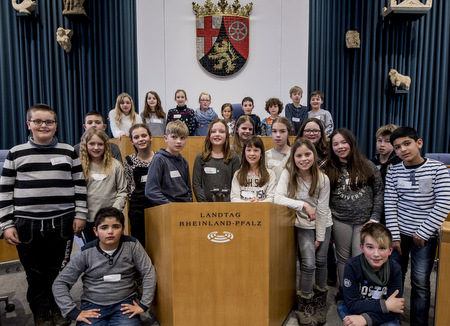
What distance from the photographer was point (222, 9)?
214 inches

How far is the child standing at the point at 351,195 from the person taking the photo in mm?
2295

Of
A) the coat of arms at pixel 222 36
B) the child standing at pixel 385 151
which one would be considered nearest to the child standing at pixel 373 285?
the child standing at pixel 385 151

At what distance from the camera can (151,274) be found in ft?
6.75

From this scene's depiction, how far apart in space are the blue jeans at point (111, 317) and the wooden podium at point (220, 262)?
0.28 m

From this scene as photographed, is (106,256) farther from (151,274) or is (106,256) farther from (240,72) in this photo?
(240,72)

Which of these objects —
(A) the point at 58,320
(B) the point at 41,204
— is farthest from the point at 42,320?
(B) the point at 41,204

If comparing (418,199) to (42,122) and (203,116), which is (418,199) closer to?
(42,122)

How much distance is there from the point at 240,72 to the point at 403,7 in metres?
2.66

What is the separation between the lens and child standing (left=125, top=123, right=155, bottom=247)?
258 cm

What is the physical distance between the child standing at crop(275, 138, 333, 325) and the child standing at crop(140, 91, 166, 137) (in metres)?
2.28

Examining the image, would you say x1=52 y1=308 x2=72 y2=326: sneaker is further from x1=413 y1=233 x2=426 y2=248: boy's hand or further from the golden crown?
the golden crown

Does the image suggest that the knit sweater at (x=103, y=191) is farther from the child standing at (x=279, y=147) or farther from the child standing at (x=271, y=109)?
the child standing at (x=271, y=109)

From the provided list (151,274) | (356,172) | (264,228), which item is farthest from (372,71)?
(151,274)

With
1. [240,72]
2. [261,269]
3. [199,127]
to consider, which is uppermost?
[240,72]
